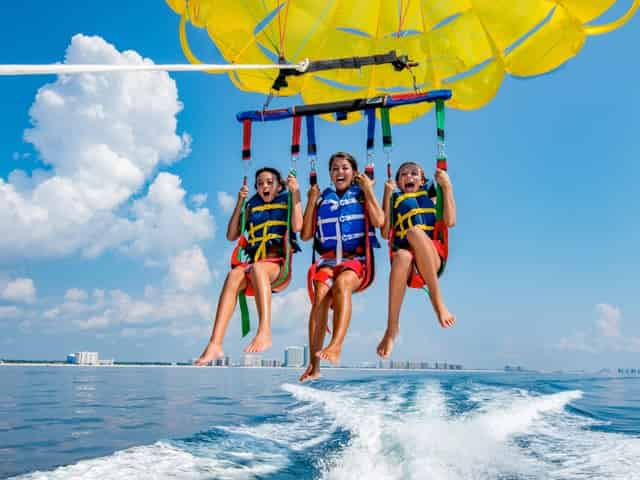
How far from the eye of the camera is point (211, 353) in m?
4.55

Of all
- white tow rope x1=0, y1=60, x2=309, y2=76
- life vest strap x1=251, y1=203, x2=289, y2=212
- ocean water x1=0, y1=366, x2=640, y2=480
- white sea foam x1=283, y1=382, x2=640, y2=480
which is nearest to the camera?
white tow rope x1=0, y1=60, x2=309, y2=76

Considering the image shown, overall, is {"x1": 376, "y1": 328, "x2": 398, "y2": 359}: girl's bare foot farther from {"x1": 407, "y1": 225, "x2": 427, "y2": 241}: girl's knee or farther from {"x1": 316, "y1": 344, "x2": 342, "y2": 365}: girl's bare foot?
{"x1": 407, "y1": 225, "x2": 427, "y2": 241}: girl's knee

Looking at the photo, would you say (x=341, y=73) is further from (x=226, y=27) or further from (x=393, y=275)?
(x=393, y=275)

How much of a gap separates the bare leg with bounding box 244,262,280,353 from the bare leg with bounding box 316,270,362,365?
0.53 m

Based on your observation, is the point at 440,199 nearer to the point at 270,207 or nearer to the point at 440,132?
the point at 440,132

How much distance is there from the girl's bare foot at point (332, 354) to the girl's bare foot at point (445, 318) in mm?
896

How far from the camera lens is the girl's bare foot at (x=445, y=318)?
15.6 ft

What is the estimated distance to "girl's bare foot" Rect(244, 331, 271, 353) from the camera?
4.52m

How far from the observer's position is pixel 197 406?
13.4 meters

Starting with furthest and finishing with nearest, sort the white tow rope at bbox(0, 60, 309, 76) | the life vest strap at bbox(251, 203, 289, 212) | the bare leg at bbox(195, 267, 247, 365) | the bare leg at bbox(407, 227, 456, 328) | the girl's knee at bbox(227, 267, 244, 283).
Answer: the life vest strap at bbox(251, 203, 289, 212)
the girl's knee at bbox(227, 267, 244, 283)
the bare leg at bbox(407, 227, 456, 328)
the bare leg at bbox(195, 267, 247, 365)
the white tow rope at bbox(0, 60, 309, 76)

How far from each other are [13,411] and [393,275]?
1060 cm

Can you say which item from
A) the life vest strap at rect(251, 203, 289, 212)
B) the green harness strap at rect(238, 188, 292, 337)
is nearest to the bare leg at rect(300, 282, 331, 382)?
the green harness strap at rect(238, 188, 292, 337)

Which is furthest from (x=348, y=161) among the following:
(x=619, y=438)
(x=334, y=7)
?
(x=619, y=438)

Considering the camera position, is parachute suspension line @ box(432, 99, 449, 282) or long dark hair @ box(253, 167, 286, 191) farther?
long dark hair @ box(253, 167, 286, 191)
